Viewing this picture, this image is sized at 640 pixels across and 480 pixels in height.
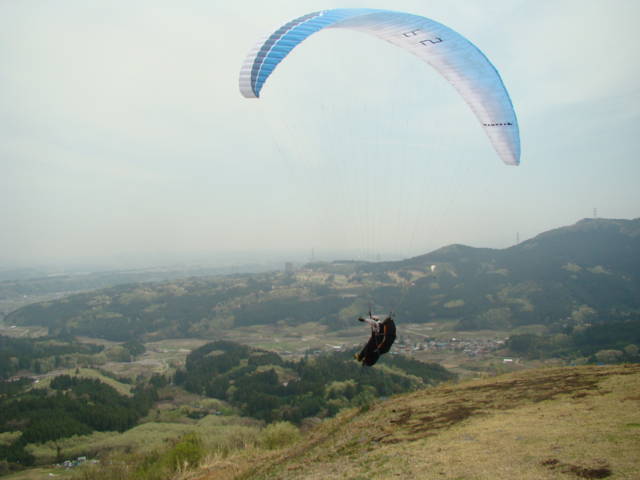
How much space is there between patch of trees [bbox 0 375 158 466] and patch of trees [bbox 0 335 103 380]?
35.7m

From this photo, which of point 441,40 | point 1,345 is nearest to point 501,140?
point 441,40

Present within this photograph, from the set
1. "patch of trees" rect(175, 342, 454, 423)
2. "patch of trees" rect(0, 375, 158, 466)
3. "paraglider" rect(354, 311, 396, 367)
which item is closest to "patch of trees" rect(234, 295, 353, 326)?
"patch of trees" rect(175, 342, 454, 423)

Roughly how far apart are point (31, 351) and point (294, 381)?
89701 millimetres

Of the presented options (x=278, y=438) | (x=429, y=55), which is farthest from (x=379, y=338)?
(x=278, y=438)

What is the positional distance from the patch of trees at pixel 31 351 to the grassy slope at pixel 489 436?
113 m

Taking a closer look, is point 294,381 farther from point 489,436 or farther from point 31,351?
point 31,351

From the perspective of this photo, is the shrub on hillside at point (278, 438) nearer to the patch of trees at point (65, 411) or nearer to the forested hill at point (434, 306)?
the patch of trees at point (65, 411)

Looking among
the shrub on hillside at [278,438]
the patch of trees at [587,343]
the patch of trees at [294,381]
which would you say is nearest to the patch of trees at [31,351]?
the patch of trees at [294,381]

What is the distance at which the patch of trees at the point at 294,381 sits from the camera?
67.6 metres

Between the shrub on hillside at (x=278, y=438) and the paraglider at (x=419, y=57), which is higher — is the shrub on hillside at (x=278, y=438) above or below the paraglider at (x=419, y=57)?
below

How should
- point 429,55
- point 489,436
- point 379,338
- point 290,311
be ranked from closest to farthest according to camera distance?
point 489,436, point 379,338, point 429,55, point 290,311

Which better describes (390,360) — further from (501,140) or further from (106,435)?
(501,140)

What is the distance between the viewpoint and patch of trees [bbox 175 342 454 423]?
67562 millimetres

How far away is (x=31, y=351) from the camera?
122688 mm
